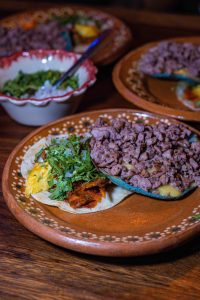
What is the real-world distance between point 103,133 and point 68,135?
0.86 ft

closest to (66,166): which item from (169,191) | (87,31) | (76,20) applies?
(169,191)

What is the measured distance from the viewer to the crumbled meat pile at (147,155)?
1.59m

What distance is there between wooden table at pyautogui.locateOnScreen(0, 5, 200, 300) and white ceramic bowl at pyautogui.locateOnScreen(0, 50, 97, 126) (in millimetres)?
566

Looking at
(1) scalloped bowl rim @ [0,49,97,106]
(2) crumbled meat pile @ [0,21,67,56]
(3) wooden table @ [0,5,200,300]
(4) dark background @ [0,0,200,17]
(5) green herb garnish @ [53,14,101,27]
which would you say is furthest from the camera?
(4) dark background @ [0,0,200,17]

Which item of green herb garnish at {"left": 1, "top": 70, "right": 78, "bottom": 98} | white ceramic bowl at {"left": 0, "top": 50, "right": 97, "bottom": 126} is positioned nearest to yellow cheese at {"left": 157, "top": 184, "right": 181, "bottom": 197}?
white ceramic bowl at {"left": 0, "top": 50, "right": 97, "bottom": 126}

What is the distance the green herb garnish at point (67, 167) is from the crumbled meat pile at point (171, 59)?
2.85ft

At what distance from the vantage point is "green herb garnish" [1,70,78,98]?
219 cm

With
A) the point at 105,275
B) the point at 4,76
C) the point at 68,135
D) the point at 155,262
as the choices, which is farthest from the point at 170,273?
the point at 4,76

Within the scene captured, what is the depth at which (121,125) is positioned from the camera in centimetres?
174

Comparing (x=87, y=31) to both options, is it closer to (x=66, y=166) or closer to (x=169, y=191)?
(x=66, y=166)

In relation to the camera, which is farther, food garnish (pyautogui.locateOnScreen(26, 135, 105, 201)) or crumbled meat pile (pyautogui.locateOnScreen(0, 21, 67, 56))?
crumbled meat pile (pyautogui.locateOnScreen(0, 21, 67, 56))

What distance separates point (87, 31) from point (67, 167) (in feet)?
4.81

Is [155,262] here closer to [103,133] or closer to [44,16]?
[103,133]

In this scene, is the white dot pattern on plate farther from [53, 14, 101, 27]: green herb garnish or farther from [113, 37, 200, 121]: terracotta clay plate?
[53, 14, 101, 27]: green herb garnish
